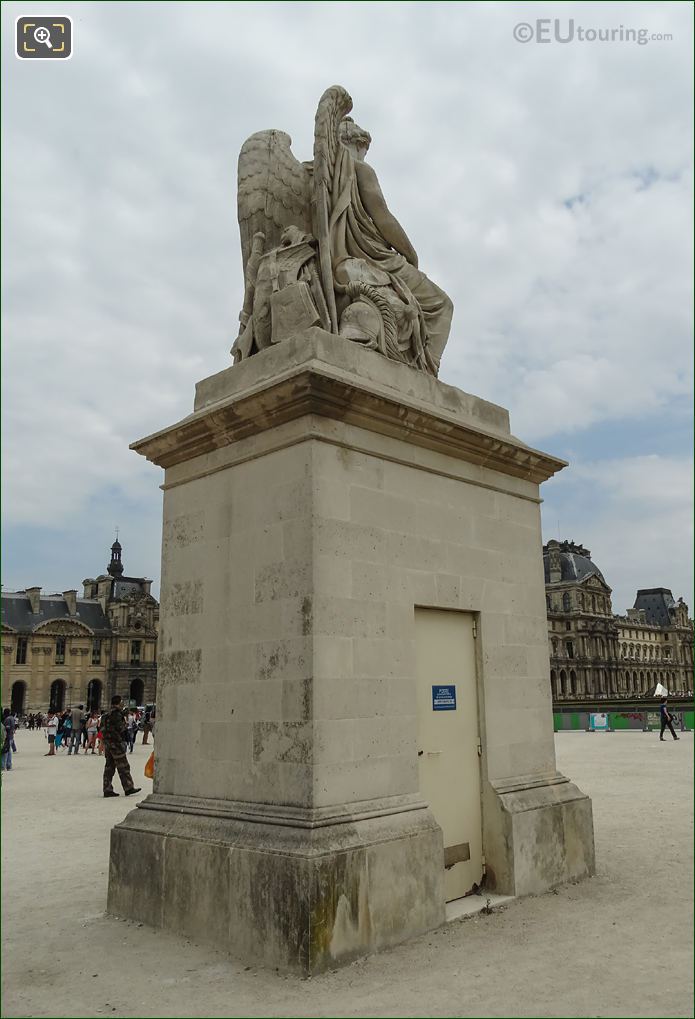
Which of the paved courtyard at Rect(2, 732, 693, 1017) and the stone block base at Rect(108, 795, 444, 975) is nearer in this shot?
the paved courtyard at Rect(2, 732, 693, 1017)

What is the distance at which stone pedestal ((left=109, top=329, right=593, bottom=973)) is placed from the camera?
6348 millimetres

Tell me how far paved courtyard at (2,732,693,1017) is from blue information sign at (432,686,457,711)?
1835mm

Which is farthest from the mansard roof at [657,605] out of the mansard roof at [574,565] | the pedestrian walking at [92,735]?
the pedestrian walking at [92,735]

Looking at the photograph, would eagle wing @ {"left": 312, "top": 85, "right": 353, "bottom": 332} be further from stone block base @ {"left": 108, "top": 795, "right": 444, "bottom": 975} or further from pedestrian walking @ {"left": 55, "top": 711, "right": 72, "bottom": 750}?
pedestrian walking @ {"left": 55, "top": 711, "right": 72, "bottom": 750}

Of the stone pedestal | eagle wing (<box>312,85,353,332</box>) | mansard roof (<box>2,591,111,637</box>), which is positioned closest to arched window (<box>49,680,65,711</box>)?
mansard roof (<box>2,591,111,637</box>)

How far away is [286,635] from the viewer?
6781 mm

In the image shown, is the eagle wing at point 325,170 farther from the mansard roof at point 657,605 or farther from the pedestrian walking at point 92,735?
the mansard roof at point 657,605

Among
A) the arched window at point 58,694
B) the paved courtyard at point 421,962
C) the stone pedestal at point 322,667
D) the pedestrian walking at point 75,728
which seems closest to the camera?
the paved courtyard at point 421,962

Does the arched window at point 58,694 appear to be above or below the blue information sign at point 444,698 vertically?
below

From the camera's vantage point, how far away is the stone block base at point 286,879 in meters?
5.91

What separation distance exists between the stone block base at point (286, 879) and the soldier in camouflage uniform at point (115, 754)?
10.7 metres

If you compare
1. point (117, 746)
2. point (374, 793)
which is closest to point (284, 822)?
point (374, 793)

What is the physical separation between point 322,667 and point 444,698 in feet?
5.93

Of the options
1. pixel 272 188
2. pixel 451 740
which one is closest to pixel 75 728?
pixel 451 740
